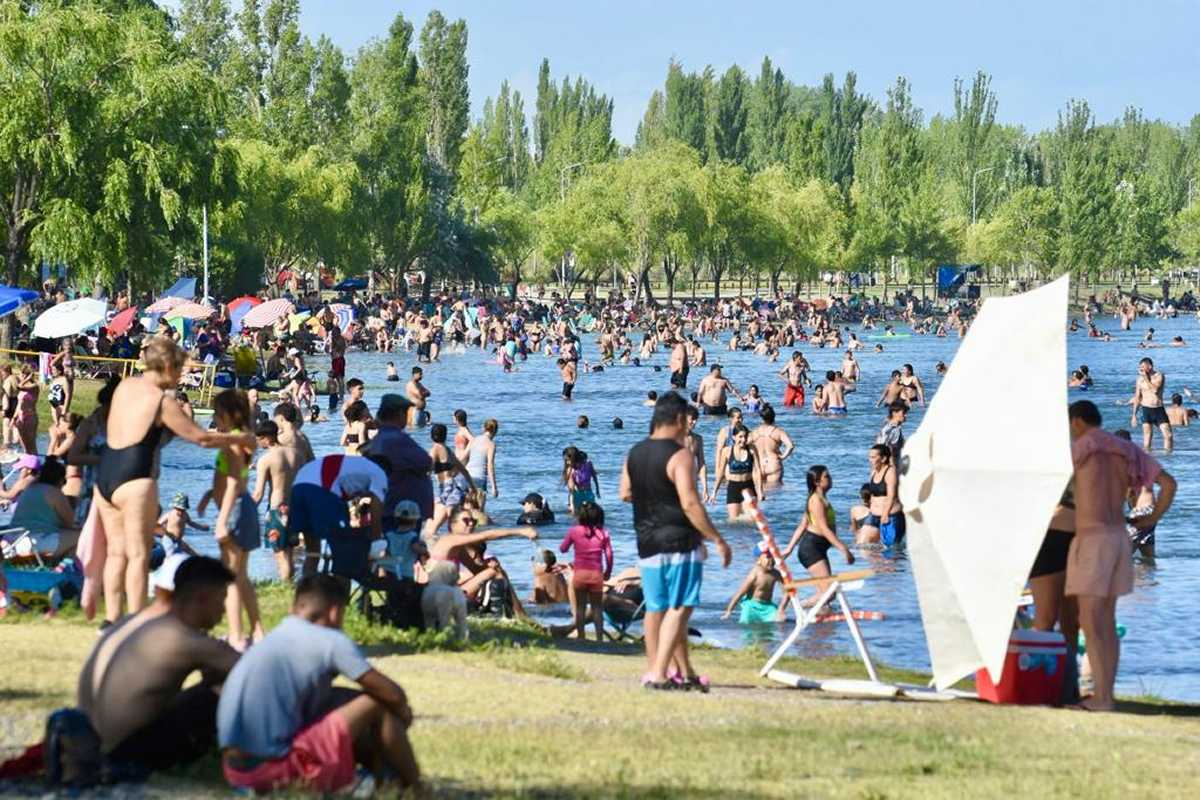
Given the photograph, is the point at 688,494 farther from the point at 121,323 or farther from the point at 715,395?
the point at 121,323

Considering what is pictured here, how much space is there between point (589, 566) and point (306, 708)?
767 cm

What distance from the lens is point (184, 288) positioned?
52.2m

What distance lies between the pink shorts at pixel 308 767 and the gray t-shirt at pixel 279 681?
46 mm

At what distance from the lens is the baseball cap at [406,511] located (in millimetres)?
12562

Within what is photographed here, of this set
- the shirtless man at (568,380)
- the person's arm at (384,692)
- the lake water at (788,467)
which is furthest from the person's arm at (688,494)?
the shirtless man at (568,380)

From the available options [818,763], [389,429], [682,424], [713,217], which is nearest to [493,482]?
[389,429]

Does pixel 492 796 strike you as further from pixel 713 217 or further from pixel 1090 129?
pixel 1090 129

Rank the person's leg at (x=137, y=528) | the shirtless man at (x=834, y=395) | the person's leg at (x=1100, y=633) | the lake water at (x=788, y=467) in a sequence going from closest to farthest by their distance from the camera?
the person's leg at (x=137, y=528)
the person's leg at (x=1100, y=633)
the lake water at (x=788, y=467)
the shirtless man at (x=834, y=395)

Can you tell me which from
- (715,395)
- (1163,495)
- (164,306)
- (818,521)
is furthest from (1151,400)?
(1163,495)

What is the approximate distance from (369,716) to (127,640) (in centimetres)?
93

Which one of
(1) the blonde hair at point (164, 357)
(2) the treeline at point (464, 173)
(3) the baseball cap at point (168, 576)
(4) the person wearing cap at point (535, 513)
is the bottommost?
(4) the person wearing cap at point (535, 513)

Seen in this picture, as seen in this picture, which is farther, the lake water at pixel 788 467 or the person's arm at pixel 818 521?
the lake water at pixel 788 467

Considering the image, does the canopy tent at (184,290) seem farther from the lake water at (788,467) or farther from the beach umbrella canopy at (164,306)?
the beach umbrella canopy at (164,306)

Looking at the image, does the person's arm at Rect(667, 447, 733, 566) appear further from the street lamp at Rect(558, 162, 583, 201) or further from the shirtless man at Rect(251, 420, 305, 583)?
the street lamp at Rect(558, 162, 583, 201)
